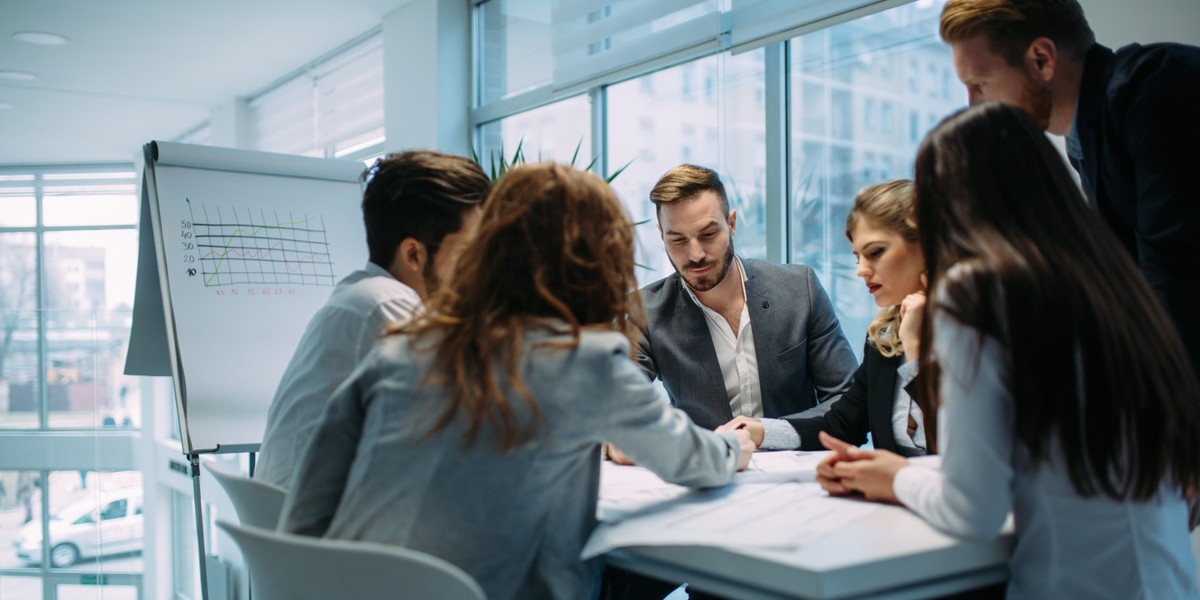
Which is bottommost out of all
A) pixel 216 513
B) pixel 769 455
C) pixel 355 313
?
pixel 216 513

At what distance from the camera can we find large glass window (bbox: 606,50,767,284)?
358cm

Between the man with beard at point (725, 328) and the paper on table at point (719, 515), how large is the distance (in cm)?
88

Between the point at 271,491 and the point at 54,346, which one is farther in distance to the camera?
the point at 54,346

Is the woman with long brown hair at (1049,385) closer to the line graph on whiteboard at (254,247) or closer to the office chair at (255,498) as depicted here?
the office chair at (255,498)

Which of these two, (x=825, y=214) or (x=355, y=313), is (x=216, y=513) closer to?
(x=825, y=214)

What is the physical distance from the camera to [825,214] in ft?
11.4

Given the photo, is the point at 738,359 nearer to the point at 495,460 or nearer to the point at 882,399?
the point at 882,399

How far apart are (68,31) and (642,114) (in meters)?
3.71

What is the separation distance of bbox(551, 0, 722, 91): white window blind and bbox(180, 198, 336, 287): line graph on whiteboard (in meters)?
1.67

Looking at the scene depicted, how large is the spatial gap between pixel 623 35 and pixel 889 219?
2555mm

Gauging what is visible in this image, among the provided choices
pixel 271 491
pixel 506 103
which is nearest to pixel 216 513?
pixel 506 103

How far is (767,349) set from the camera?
8.04 feet

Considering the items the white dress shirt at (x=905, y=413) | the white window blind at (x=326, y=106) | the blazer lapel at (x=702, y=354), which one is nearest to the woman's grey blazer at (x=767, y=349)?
the blazer lapel at (x=702, y=354)

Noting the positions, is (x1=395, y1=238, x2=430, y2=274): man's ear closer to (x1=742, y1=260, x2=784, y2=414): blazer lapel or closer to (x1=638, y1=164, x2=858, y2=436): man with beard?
(x1=638, y1=164, x2=858, y2=436): man with beard
